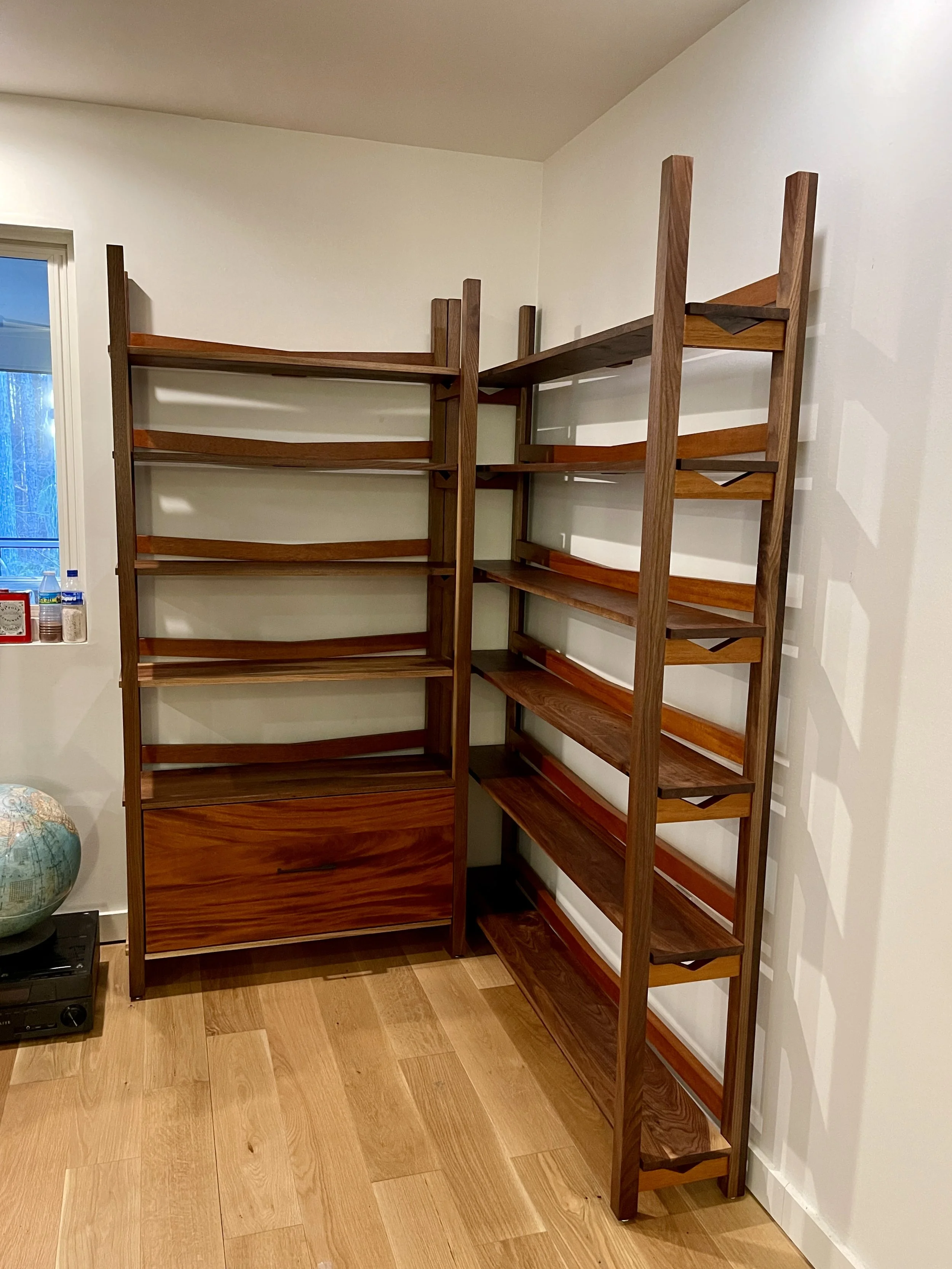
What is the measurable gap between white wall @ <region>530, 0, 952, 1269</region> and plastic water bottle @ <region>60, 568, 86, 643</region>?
1.84m

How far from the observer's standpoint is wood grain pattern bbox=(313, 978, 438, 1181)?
2.18 m

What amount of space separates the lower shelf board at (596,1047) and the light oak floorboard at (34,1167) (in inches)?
45.9

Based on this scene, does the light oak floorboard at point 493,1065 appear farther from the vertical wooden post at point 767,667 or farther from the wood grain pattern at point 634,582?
the wood grain pattern at point 634,582

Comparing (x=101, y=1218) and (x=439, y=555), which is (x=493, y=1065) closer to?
(x=101, y=1218)

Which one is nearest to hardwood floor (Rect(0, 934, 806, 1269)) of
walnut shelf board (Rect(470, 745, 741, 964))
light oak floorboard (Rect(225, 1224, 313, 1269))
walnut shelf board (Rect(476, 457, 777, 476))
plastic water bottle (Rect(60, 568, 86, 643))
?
light oak floorboard (Rect(225, 1224, 313, 1269))

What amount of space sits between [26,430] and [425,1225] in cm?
247

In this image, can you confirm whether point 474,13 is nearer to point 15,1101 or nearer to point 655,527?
point 655,527

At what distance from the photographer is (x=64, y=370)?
2.97 meters

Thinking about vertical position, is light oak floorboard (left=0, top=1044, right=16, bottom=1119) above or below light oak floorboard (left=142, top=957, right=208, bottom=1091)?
below

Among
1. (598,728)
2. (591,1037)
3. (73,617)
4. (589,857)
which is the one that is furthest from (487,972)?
(73,617)

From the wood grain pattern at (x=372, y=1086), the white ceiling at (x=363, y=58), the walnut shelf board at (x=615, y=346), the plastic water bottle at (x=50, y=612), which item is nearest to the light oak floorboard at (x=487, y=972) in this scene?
the wood grain pattern at (x=372, y=1086)

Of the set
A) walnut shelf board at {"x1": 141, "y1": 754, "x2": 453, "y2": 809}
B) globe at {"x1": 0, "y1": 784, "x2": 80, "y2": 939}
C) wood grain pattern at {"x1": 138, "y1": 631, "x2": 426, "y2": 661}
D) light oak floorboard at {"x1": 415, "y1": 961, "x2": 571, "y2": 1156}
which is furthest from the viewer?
wood grain pattern at {"x1": 138, "y1": 631, "x2": 426, "y2": 661}

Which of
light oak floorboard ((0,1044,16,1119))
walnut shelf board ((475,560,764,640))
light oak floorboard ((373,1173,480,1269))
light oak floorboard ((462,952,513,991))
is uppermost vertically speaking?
walnut shelf board ((475,560,764,640))

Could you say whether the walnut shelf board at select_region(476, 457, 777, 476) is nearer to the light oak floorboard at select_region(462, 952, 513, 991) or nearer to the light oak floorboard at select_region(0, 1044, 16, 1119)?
the light oak floorboard at select_region(462, 952, 513, 991)
